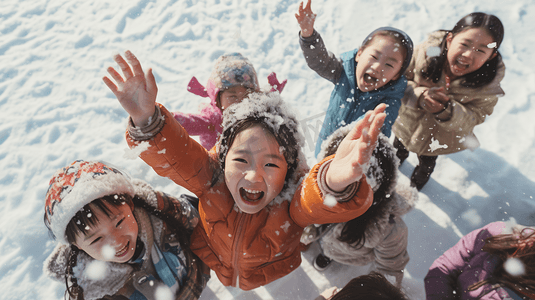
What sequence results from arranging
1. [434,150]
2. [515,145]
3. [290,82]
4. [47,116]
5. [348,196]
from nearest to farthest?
[348,196] → [434,150] → [515,145] → [47,116] → [290,82]

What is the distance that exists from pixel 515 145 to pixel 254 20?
3.28 m

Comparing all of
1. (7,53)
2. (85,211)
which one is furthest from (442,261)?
(7,53)

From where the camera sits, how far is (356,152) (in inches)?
31.8

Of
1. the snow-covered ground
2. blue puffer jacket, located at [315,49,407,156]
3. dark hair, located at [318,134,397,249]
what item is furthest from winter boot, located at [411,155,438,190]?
dark hair, located at [318,134,397,249]

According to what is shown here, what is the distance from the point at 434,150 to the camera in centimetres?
189

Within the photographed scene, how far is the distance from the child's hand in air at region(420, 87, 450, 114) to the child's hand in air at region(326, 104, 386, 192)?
0.99 meters

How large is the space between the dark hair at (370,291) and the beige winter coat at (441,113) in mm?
1116

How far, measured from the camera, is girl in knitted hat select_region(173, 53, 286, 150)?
5.57 feet

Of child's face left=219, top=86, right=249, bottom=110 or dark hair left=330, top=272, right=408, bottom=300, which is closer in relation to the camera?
dark hair left=330, top=272, right=408, bottom=300

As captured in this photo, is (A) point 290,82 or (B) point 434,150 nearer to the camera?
(B) point 434,150

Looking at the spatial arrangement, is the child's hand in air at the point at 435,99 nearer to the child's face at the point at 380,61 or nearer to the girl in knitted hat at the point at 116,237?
the child's face at the point at 380,61

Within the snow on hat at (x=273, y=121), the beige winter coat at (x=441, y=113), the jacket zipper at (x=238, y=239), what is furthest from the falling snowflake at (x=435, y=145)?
the jacket zipper at (x=238, y=239)

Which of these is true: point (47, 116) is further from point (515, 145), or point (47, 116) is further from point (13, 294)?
point (515, 145)

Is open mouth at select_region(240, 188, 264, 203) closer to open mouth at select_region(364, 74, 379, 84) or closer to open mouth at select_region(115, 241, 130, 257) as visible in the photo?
open mouth at select_region(115, 241, 130, 257)
